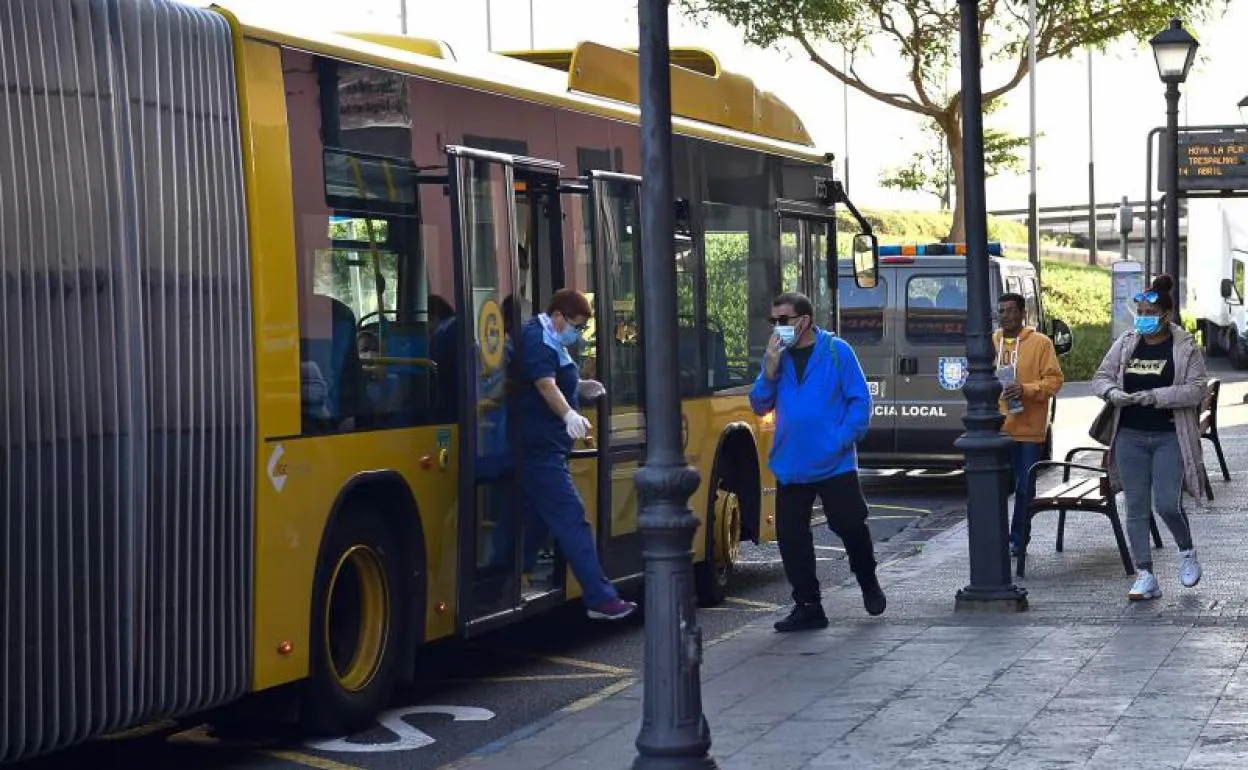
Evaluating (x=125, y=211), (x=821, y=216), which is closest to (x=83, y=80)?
(x=125, y=211)

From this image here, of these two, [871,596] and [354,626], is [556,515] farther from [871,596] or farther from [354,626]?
[871,596]

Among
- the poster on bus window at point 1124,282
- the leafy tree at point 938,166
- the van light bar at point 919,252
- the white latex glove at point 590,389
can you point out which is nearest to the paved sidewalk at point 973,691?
the white latex glove at point 590,389

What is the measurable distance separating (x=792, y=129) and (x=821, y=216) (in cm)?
67

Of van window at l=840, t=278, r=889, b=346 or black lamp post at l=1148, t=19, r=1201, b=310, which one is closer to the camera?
van window at l=840, t=278, r=889, b=346

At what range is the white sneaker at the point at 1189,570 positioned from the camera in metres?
12.6

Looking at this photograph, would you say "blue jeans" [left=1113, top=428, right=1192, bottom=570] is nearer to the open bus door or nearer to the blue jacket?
the blue jacket

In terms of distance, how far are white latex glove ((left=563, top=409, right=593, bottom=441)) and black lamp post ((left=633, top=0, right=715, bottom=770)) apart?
3382 mm

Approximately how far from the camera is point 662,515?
704cm

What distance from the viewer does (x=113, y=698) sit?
7.57 metres

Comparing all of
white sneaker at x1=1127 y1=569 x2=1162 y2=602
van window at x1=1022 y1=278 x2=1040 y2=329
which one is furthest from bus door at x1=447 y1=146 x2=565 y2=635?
van window at x1=1022 y1=278 x2=1040 y2=329

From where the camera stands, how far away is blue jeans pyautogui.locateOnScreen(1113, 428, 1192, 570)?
12.3 m

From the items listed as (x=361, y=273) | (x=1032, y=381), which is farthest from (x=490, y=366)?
(x=1032, y=381)

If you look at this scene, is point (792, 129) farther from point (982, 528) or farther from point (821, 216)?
point (982, 528)

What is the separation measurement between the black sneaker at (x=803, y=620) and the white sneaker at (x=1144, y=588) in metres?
1.73
